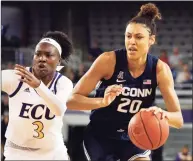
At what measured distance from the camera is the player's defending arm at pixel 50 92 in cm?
369

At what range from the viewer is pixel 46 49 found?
13.4 ft

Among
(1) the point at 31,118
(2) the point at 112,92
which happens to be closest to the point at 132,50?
(2) the point at 112,92

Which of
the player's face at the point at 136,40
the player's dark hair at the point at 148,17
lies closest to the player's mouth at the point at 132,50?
the player's face at the point at 136,40

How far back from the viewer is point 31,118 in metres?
4.12

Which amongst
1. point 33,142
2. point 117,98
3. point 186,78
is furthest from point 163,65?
point 186,78

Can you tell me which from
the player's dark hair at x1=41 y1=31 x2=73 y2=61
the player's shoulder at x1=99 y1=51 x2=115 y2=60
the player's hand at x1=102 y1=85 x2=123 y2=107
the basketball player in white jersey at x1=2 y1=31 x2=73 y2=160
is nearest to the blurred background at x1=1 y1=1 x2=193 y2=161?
the player's dark hair at x1=41 y1=31 x2=73 y2=61

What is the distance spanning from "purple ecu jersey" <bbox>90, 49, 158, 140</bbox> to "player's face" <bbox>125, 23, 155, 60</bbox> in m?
0.12

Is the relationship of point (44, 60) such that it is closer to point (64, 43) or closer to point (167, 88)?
point (64, 43)

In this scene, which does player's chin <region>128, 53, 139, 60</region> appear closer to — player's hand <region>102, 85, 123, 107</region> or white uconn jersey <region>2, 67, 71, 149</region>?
player's hand <region>102, 85, 123, 107</region>

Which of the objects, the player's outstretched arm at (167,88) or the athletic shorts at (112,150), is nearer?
the player's outstretched arm at (167,88)

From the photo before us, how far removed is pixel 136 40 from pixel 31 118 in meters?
1.00

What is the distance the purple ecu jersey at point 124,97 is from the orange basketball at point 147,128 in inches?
7.7

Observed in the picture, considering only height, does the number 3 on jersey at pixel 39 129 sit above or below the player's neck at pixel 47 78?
below

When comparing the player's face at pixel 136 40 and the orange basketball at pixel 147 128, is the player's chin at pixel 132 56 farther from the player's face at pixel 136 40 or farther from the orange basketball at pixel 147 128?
the orange basketball at pixel 147 128
